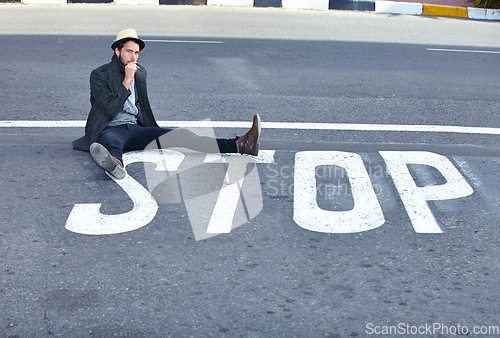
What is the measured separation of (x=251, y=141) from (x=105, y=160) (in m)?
1.25

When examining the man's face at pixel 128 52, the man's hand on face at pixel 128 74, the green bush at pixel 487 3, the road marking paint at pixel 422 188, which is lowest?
the green bush at pixel 487 3

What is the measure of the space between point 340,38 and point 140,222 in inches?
309

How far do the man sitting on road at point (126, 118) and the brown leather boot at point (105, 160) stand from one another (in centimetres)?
12

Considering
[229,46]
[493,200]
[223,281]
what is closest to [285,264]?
[223,281]

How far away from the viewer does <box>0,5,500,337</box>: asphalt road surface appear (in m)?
3.53

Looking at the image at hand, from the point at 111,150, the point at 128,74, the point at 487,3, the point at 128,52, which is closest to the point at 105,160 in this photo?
the point at 111,150

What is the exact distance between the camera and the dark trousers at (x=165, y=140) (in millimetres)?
5703

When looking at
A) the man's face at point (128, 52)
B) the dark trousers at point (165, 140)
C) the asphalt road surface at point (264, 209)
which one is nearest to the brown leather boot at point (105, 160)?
the asphalt road surface at point (264, 209)

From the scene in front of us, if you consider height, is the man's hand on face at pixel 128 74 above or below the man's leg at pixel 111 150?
above

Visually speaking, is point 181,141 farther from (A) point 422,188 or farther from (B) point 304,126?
(A) point 422,188

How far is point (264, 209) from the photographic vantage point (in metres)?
4.74

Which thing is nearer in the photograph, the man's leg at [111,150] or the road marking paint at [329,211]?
the road marking paint at [329,211]

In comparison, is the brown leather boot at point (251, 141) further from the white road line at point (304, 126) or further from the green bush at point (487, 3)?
the green bush at point (487, 3)

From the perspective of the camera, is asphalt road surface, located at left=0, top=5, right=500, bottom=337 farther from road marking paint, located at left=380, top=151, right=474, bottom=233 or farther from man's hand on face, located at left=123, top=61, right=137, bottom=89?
man's hand on face, located at left=123, top=61, right=137, bottom=89
